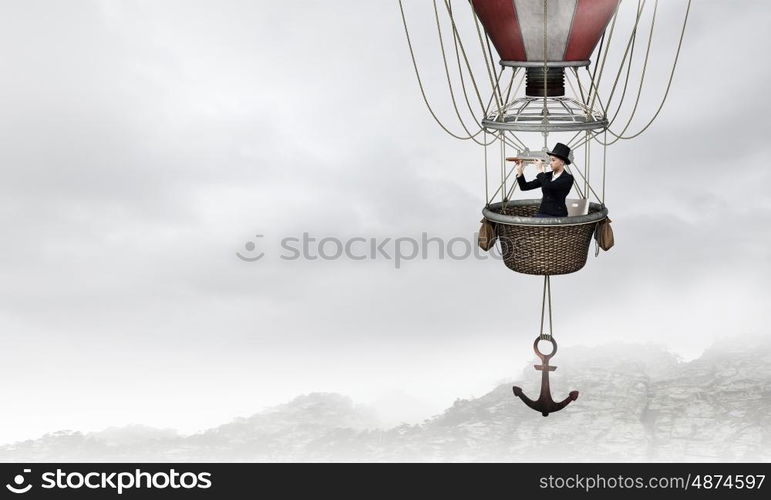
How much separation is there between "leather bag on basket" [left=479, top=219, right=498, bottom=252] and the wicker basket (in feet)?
0.13

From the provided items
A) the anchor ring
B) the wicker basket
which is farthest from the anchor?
the wicker basket

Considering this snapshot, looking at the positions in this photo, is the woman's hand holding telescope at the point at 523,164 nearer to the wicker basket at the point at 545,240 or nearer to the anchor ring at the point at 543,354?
the wicker basket at the point at 545,240

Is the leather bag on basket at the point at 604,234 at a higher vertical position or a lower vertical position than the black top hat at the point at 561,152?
lower

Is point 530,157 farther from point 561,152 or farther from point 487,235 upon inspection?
point 487,235

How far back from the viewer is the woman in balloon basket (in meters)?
8.11

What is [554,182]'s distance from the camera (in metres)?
8.11

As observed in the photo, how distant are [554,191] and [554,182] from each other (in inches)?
2.5

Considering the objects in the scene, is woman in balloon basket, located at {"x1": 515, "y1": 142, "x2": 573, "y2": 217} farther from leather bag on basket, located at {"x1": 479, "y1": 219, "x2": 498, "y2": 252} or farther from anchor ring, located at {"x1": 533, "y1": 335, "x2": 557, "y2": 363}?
anchor ring, located at {"x1": 533, "y1": 335, "x2": 557, "y2": 363}

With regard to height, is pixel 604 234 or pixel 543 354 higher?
pixel 604 234

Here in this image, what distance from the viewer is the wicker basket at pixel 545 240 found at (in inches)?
316

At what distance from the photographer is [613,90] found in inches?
325

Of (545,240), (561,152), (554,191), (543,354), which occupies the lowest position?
(543,354)

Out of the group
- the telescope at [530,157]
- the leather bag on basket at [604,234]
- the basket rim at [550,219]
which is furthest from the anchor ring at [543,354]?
the telescope at [530,157]

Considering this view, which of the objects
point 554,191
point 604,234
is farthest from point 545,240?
point 604,234
